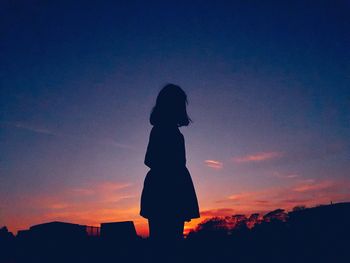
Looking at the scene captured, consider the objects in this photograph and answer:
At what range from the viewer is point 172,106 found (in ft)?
13.0

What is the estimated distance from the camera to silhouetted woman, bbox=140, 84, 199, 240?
3738mm

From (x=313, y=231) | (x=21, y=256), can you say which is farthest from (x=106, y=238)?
(x=313, y=231)

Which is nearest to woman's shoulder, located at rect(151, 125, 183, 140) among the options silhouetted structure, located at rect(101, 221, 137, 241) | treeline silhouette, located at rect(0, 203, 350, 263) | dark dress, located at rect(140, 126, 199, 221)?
dark dress, located at rect(140, 126, 199, 221)

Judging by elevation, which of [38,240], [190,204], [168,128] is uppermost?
[168,128]

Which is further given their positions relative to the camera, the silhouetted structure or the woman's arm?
the silhouetted structure

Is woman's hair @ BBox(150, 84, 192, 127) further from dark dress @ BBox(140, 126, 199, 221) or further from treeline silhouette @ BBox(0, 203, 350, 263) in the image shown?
treeline silhouette @ BBox(0, 203, 350, 263)

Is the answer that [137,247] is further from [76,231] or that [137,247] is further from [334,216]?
[334,216]

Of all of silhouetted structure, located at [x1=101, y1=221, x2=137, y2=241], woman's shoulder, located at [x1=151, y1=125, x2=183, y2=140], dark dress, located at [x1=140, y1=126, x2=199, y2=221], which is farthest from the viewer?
silhouetted structure, located at [x1=101, y1=221, x2=137, y2=241]

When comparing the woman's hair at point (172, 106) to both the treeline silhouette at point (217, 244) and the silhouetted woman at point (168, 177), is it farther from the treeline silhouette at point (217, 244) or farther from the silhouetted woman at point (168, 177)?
the treeline silhouette at point (217, 244)

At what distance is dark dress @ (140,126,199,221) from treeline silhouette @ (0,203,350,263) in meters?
0.43

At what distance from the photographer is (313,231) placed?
15.5ft

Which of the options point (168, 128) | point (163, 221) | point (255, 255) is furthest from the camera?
point (255, 255)

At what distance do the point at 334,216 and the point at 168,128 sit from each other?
3043 mm

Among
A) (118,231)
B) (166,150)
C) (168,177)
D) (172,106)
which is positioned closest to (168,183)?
(168,177)
